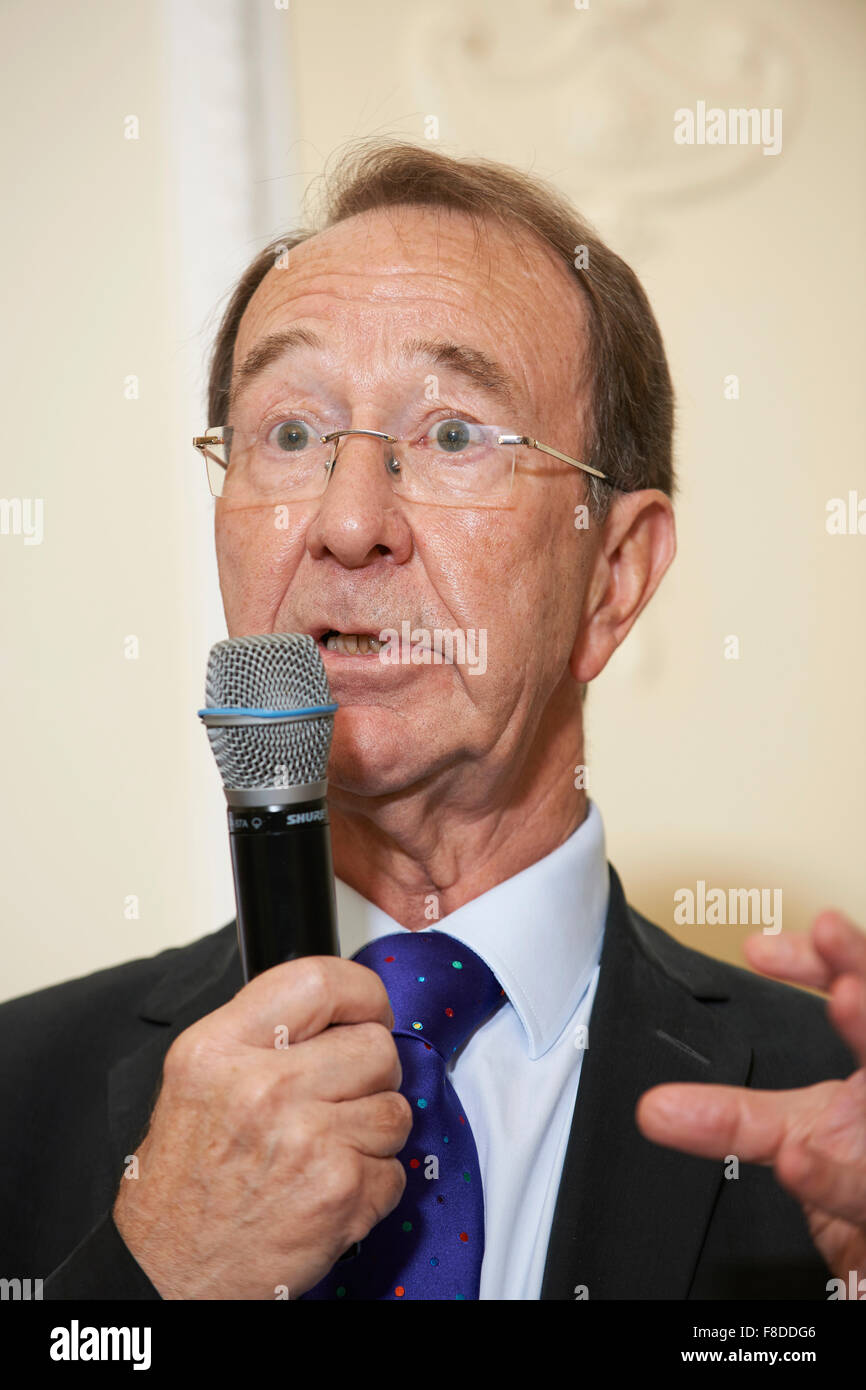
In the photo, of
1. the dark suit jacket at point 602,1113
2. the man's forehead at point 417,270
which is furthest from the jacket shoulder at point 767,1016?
the man's forehead at point 417,270

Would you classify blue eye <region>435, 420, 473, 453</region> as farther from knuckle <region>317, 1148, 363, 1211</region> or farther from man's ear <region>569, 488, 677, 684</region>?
knuckle <region>317, 1148, 363, 1211</region>

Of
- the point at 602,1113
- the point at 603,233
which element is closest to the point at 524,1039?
the point at 602,1113

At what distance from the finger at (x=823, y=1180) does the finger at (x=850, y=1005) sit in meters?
0.10

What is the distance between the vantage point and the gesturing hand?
1044mm

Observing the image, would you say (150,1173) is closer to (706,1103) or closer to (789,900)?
(706,1103)

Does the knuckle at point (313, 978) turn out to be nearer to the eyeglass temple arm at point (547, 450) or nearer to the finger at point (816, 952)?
the finger at point (816, 952)

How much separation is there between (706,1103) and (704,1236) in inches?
23.3

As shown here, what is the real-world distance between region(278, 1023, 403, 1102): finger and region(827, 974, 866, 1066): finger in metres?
0.42

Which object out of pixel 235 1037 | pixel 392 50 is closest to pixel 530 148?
pixel 392 50

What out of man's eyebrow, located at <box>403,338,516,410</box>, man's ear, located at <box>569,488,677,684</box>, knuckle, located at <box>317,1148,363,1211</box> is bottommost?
knuckle, located at <box>317,1148,363,1211</box>

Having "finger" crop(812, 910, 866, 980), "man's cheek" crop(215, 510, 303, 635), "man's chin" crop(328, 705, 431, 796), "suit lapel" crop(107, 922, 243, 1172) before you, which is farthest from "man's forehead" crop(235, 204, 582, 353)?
"finger" crop(812, 910, 866, 980)

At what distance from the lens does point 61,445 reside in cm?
281

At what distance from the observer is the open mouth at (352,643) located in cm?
165

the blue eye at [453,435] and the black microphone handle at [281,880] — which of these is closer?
the black microphone handle at [281,880]
